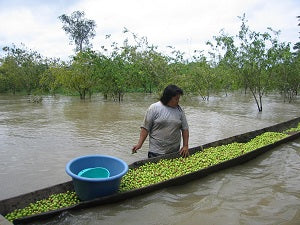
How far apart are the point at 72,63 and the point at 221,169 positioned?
1580 cm

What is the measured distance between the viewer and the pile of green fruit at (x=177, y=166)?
11.6 ft

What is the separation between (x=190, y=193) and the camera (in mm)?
3629

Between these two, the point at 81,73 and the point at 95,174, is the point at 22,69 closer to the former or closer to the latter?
the point at 81,73

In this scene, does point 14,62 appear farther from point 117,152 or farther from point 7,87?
point 117,152

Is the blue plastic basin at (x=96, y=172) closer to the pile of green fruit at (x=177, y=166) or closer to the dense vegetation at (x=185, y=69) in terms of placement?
the pile of green fruit at (x=177, y=166)

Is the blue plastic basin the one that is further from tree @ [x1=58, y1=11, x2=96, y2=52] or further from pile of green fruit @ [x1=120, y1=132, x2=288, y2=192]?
tree @ [x1=58, y1=11, x2=96, y2=52]

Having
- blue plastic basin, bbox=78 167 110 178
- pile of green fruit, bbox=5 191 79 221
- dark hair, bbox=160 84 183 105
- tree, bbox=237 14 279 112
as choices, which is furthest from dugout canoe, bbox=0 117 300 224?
tree, bbox=237 14 279 112

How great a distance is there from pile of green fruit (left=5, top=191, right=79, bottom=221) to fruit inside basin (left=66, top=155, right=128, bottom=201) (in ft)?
0.45

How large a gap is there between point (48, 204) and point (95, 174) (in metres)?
0.67

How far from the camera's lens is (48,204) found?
2.89m

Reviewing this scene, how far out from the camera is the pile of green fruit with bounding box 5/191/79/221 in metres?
2.70

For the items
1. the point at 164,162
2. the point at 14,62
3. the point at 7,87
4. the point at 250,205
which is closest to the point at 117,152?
the point at 164,162

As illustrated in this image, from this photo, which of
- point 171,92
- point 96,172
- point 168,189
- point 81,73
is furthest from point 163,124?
point 81,73

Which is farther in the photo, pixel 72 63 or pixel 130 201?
pixel 72 63
